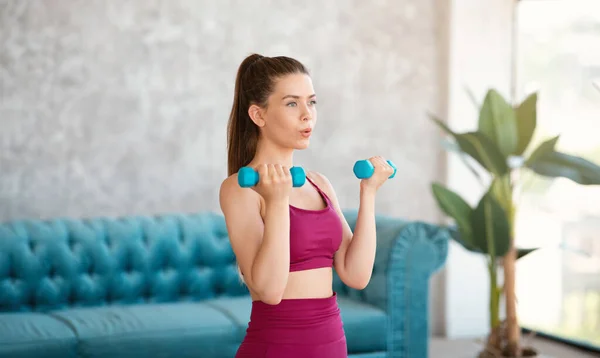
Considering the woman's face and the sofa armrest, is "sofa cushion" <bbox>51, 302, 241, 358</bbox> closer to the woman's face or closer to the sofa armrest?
the sofa armrest

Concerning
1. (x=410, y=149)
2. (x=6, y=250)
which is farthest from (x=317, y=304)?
(x=410, y=149)

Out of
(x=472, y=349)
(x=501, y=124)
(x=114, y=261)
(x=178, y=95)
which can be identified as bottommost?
(x=472, y=349)

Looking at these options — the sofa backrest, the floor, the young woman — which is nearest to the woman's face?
the young woman

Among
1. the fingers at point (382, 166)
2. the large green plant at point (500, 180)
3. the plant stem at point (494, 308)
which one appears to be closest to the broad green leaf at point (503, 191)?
the large green plant at point (500, 180)

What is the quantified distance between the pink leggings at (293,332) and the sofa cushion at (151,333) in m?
1.67

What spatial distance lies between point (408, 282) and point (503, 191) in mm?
598

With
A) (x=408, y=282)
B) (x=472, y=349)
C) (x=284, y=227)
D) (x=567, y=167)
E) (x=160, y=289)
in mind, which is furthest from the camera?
(x=472, y=349)

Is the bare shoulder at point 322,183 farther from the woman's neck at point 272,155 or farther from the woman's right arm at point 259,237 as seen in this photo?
the woman's right arm at point 259,237

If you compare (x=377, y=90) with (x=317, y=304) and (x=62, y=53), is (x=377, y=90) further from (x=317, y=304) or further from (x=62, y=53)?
(x=317, y=304)

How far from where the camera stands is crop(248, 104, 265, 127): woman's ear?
67.0 inches

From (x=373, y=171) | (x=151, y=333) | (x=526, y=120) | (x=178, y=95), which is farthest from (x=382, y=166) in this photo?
(x=178, y=95)

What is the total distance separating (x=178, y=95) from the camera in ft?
13.8

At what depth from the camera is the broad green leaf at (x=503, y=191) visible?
3607 mm

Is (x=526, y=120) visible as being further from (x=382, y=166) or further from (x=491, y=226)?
(x=382, y=166)
